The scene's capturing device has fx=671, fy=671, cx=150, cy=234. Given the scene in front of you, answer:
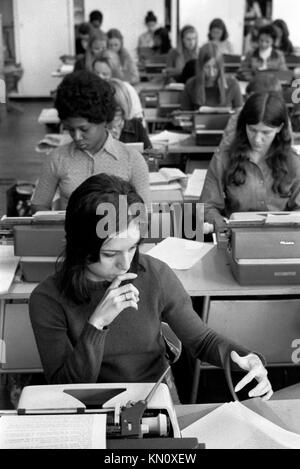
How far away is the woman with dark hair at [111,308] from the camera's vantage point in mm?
1584

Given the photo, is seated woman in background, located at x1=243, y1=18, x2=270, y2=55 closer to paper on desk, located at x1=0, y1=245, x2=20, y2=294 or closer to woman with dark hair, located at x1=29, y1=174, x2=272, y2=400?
paper on desk, located at x1=0, y1=245, x2=20, y2=294

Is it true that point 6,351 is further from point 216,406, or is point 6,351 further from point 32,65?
point 32,65

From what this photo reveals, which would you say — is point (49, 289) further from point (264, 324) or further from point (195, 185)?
point (195, 185)

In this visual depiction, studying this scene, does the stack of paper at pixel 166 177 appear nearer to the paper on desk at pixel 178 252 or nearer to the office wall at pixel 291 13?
the paper on desk at pixel 178 252

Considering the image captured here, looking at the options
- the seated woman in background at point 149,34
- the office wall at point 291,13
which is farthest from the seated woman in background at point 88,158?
the office wall at point 291,13

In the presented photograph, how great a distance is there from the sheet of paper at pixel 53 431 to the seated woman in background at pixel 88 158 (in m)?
1.75

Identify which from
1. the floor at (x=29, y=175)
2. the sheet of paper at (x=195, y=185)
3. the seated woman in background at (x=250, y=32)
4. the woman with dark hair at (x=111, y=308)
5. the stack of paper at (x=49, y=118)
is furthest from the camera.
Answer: the seated woman in background at (x=250, y=32)

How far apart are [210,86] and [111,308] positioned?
4274mm

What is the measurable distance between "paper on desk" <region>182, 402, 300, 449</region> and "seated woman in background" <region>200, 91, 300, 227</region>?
4.90 feet

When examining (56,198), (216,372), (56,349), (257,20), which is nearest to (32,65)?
(257,20)

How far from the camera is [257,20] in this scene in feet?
33.3

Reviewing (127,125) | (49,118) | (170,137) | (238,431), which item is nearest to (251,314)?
(238,431)

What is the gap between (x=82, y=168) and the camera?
2.90 m

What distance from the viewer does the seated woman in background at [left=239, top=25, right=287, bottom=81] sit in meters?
7.33
